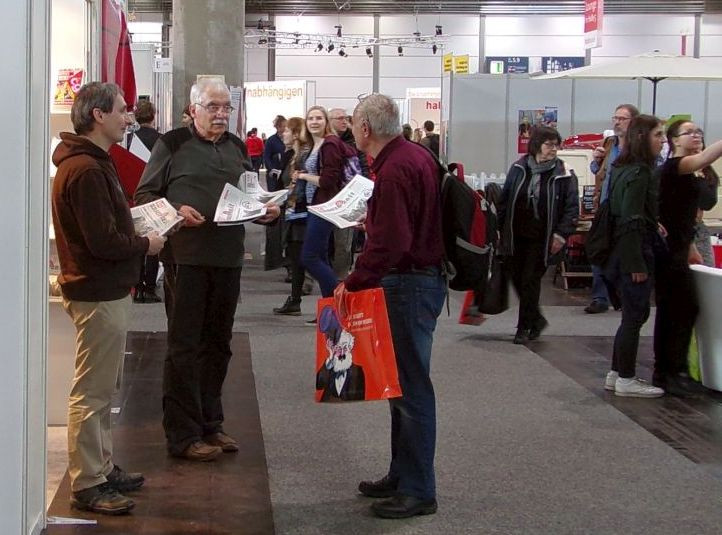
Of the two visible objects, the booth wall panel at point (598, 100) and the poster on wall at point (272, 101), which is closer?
the booth wall panel at point (598, 100)

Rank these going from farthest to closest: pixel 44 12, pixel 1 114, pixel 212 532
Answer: pixel 212 532 < pixel 44 12 < pixel 1 114

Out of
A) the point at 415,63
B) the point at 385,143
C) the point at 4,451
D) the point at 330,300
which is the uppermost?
the point at 415,63

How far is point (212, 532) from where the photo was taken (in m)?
3.70

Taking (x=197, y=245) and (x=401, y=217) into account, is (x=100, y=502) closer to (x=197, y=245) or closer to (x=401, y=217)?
(x=197, y=245)

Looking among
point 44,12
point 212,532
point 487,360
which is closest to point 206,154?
point 44,12

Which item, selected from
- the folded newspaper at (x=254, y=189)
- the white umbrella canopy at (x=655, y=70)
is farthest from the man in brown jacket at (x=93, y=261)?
the white umbrella canopy at (x=655, y=70)

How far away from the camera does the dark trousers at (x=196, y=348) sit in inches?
171

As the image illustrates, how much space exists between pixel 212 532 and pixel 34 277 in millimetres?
1077

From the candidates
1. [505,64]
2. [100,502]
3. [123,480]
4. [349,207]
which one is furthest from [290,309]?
[505,64]

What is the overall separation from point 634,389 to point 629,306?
1.57 feet

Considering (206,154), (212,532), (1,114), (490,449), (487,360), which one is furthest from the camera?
(487,360)

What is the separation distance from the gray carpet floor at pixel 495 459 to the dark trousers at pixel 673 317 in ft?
1.24

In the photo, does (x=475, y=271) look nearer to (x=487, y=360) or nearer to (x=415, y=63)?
(x=487, y=360)

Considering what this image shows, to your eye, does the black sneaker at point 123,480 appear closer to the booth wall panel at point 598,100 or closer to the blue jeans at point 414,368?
the blue jeans at point 414,368
